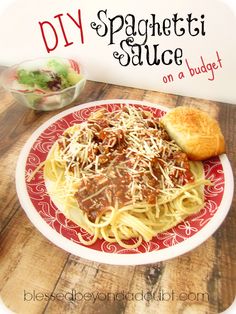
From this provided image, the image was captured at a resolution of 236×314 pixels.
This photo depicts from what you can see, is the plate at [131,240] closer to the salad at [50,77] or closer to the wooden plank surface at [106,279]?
the wooden plank surface at [106,279]

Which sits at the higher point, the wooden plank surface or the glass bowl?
the glass bowl

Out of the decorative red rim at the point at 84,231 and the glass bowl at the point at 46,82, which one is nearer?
the decorative red rim at the point at 84,231

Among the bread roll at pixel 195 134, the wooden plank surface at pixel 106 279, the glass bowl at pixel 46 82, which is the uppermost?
the glass bowl at pixel 46 82

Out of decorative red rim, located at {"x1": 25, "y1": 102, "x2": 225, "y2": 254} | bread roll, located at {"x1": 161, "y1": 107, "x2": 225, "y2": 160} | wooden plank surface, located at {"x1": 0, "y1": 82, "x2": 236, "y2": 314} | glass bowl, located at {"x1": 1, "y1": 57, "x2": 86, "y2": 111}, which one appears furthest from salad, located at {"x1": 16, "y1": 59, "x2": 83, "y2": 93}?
wooden plank surface, located at {"x1": 0, "y1": 82, "x2": 236, "y2": 314}

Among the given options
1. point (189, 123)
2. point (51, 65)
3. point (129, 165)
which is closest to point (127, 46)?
point (51, 65)

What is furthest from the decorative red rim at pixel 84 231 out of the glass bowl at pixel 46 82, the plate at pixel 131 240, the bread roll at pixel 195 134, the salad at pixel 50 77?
the salad at pixel 50 77

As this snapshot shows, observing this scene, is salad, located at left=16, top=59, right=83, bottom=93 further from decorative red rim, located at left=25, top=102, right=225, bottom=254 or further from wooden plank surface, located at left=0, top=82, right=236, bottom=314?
wooden plank surface, located at left=0, top=82, right=236, bottom=314
